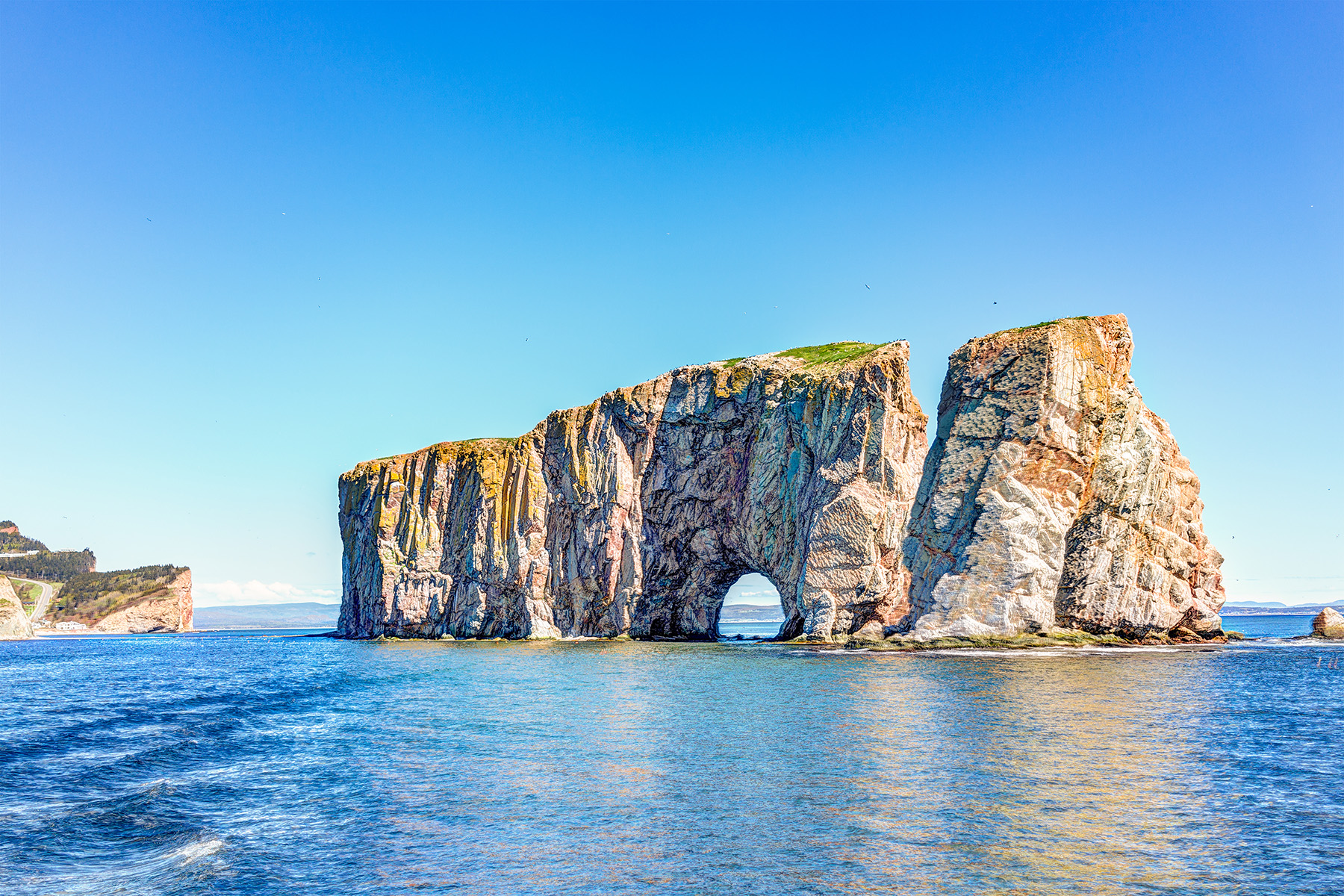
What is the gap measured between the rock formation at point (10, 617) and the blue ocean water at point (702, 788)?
113 m

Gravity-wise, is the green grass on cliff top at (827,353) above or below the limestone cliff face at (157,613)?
above

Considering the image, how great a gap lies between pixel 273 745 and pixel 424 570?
6925cm

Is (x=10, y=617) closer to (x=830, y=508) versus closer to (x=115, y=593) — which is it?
(x=115, y=593)

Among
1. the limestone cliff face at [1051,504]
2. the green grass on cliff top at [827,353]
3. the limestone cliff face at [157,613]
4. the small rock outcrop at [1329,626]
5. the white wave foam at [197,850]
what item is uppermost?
the green grass on cliff top at [827,353]

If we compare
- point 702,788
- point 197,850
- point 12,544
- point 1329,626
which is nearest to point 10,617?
point 12,544

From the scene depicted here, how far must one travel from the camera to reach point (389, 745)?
26.1 metres

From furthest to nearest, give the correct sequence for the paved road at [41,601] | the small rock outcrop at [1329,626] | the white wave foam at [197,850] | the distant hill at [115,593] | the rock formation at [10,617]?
the distant hill at [115,593], the paved road at [41,601], the rock formation at [10,617], the small rock outcrop at [1329,626], the white wave foam at [197,850]

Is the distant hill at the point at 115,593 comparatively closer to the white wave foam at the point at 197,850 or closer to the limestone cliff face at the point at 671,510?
the limestone cliff face at the point at 671,510

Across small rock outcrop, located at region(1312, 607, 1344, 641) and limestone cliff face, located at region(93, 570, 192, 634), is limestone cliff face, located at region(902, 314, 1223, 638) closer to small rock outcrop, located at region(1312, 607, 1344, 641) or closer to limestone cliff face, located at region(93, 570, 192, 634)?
small rock outcrop, located at region(1312, 607, 1344, 641)

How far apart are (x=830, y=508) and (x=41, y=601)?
167 meters

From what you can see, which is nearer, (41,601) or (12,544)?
(41,601)

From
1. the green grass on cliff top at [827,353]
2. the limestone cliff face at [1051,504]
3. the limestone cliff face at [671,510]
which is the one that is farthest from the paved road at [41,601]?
the limestone cliff face at [1051,504]

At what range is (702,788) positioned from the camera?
19156 millimetres

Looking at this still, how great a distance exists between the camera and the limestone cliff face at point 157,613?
169 metres
